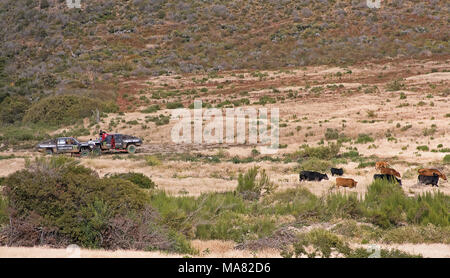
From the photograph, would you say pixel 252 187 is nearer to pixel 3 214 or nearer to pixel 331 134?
pixel 3 214

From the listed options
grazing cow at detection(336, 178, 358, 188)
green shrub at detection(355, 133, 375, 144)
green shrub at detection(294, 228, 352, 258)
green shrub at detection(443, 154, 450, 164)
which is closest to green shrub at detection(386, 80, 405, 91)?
green shrub at detection(355, 133, 375, 144)

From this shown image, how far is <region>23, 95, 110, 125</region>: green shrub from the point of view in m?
39.4

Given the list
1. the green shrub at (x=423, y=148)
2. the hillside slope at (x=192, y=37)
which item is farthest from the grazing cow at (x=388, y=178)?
the hillside slope at (x=192, y=37)

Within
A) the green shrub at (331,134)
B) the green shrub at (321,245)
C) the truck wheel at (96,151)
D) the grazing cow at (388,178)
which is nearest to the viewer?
the green shrub at (321,245)

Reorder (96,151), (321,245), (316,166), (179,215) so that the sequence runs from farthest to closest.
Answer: (96,151) < (316,166) < (179,215) < (321,245)

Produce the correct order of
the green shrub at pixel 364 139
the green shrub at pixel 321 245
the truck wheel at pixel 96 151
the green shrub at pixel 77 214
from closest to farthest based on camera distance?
the green shrub at pixel 321 245
the green shrub at pixel 77 214
the green shrub at pixel 364 139
the truck wheel at pixel 96 151

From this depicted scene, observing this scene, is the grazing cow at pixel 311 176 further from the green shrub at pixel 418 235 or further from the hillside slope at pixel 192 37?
the hillside slope at pixel 192 37

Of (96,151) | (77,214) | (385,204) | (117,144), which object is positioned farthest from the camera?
(117,144)

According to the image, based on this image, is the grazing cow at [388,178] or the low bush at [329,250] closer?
the low bush at [329,250]

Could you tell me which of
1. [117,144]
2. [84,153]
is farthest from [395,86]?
[84,153]

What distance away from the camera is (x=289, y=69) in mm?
52781

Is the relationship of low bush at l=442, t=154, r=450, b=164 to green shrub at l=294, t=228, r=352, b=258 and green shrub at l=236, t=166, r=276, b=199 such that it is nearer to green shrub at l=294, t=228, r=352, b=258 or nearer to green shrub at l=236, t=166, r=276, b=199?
green shrub at l=236, t=166, r=276, b=199

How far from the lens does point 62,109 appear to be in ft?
131

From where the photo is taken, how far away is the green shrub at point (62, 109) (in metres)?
39.4
